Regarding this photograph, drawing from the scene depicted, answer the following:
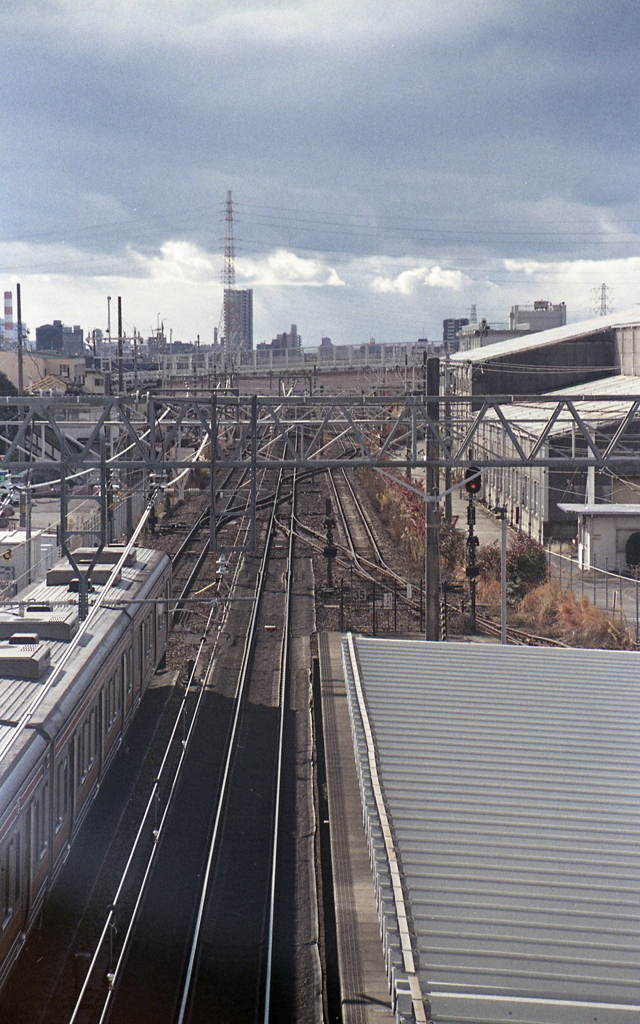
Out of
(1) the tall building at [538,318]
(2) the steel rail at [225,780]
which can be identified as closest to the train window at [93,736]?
(2) the steel rail at [225,780]

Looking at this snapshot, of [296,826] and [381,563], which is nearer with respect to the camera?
[296,826]

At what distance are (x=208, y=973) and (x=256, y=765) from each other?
346cm

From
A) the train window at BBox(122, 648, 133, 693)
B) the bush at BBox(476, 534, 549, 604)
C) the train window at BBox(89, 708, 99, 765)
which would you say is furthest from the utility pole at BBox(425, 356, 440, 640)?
the bush at BBox(476, 534, 549, 604)

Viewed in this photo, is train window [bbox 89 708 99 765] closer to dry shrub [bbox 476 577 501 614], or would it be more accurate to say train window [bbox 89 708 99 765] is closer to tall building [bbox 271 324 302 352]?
dry shrub [bbox 476 577 501 614]

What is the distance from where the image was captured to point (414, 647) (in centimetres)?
875

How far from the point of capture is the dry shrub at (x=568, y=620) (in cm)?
1391

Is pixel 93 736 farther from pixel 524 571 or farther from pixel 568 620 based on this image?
pixel 524 571

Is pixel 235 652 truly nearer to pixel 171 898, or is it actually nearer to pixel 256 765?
pixel 256 765

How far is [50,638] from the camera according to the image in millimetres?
8156

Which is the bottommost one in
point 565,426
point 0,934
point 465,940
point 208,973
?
point 208,973

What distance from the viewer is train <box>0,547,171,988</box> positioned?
5469mm

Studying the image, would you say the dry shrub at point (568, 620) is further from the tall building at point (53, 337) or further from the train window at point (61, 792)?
the tall building at point (53, 337)

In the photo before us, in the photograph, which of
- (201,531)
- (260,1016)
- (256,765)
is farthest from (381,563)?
(260,1016)

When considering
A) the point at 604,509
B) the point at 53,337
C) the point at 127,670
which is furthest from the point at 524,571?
the point at 53,337
